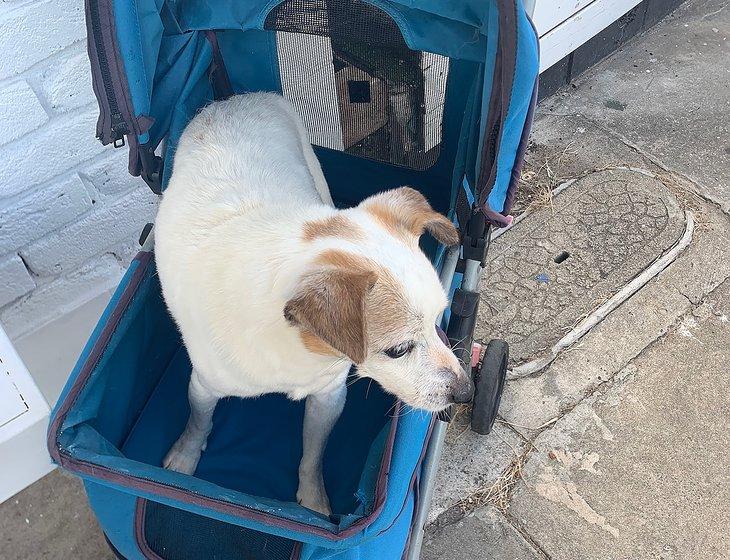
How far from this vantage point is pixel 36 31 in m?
2.00

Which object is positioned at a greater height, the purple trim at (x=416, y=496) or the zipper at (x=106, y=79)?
the zipper at (x=106, y=79)

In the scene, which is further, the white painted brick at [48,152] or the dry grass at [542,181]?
the dry grass at [542,181]

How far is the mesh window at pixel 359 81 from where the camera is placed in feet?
6.47

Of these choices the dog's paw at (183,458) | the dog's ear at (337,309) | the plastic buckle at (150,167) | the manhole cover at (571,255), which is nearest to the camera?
the dog's ear at (337,309)

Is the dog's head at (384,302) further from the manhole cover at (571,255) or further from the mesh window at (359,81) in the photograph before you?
the manhole cover at (571,255)

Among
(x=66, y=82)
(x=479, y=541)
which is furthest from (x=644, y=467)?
(x=66, y=82)

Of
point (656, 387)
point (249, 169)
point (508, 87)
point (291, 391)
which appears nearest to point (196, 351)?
point (291, 391)

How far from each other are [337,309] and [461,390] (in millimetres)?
435

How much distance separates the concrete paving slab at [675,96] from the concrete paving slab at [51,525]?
2.83 metres

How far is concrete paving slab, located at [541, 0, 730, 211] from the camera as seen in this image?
10.5 ft

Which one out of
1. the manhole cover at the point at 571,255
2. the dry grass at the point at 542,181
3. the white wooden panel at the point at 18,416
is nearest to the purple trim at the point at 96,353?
the white wooden panel at the point at 18,416

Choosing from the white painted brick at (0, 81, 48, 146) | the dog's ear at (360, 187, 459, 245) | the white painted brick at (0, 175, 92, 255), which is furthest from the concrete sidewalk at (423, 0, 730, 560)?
the white painted brick at (0, 81, 48, 146)

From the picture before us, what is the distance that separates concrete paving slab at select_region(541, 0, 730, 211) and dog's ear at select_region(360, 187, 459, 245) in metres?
1.91

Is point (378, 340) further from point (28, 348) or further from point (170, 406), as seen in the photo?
point (28, 348)
